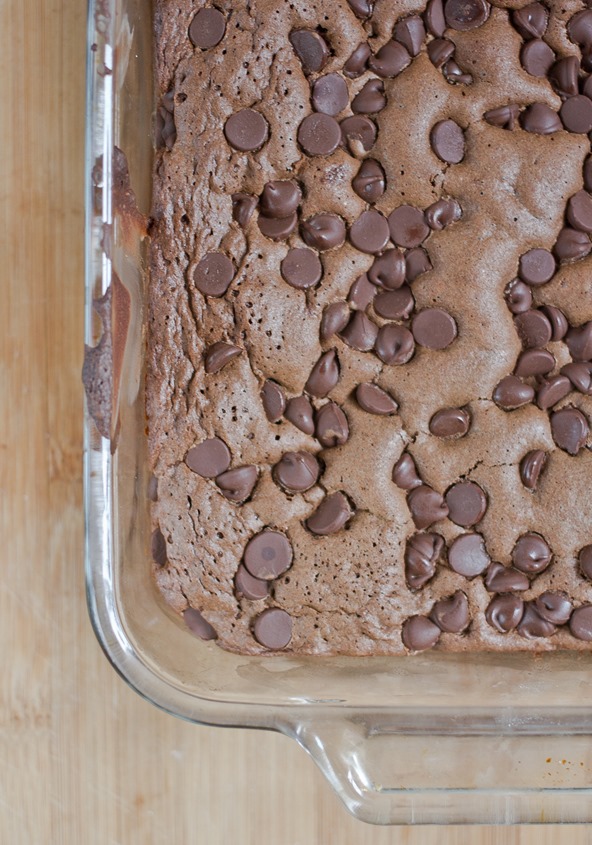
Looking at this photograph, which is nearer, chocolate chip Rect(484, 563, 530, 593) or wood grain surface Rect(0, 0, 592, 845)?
chocolate chip Rect(484, 563, 530, 593)

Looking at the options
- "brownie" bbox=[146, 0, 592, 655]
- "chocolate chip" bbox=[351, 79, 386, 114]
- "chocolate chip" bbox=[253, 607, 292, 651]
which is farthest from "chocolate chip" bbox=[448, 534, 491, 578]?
"chocolate chip" bbox=[351, 79, 386, 114]

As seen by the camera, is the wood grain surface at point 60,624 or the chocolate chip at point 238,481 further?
the wood grain surface at point 60,624

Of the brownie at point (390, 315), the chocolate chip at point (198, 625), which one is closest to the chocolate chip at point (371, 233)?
the brownie at point (390, 315)

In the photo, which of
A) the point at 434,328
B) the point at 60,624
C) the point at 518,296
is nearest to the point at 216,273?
→ the point at 434,328

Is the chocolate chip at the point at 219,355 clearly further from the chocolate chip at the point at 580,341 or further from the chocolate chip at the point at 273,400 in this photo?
the chocolate chip at the point at 580,341

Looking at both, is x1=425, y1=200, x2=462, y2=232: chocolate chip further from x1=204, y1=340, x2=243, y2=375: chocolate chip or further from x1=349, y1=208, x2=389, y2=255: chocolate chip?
x1=204, y1=340, x2=243, y2=375: chocolate chip

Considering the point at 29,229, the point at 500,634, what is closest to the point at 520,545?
the point at 500,634
